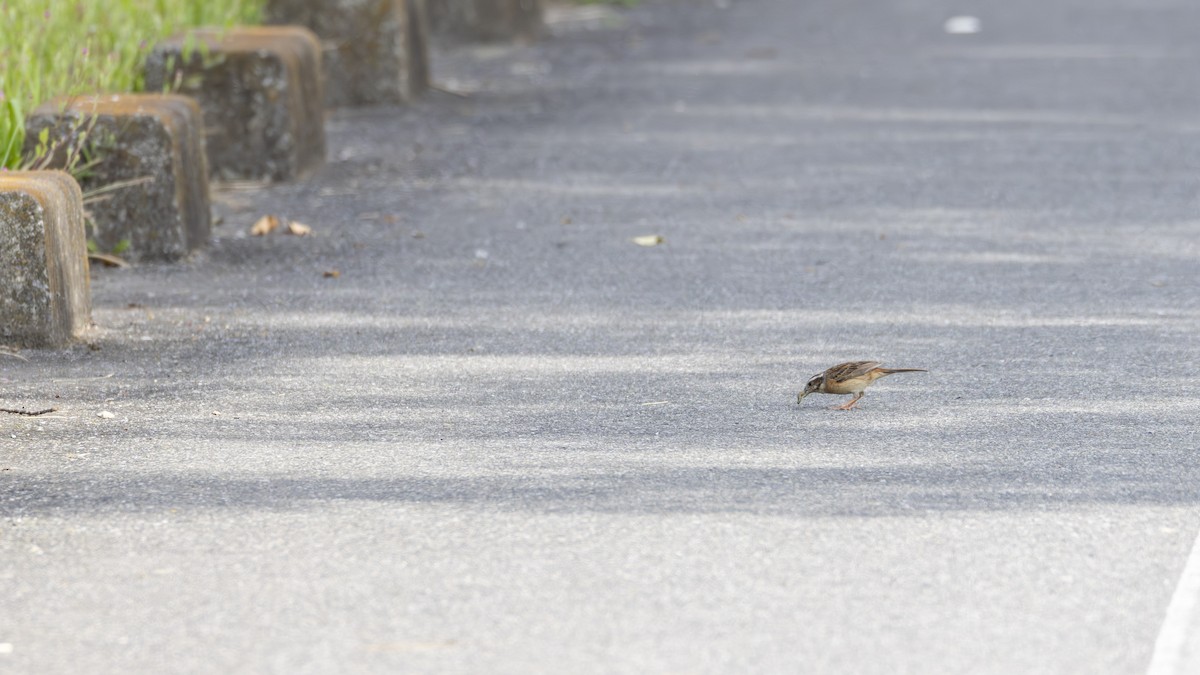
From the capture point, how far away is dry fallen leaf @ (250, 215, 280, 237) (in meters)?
7.11

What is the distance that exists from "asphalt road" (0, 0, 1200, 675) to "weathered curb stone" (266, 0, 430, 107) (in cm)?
117

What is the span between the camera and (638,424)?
14.9 ft

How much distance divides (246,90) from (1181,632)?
5.66 metres

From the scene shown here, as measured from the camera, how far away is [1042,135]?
9094mm

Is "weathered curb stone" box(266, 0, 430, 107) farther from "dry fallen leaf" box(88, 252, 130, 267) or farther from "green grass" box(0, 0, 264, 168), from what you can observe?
"dry fallen leaf" box(88, 252, 130, 267)

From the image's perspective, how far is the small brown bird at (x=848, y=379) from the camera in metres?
4.61

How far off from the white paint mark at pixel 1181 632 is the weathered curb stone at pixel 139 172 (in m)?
4.34

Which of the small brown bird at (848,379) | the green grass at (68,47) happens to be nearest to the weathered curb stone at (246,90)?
the green grass at (68,47)

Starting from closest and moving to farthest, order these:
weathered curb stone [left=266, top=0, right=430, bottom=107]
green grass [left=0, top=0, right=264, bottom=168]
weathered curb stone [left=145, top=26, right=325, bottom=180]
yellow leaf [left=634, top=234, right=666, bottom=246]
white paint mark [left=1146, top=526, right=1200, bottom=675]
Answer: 1. white paint mark [left=1146, top=526, right=1200, bottom=675]
2. green grass [left=0, top=0, right=264, bottom=168]
3. yellow leaf [left=634, top=234, right=666, bottom=246]
4. weathered curb stone [left=145, top=26, right=325, bottom=180]
5. weathered curb stone [left=266, top=0, right=430, bottom=107]

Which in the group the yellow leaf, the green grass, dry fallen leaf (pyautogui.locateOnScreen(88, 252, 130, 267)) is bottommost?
the yellow leaf

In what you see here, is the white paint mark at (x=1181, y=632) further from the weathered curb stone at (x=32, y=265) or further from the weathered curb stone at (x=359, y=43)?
the weathered curb stone at (x=359, y=43)

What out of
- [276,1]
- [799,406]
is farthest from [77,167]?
[276,1]

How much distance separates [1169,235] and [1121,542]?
348cm

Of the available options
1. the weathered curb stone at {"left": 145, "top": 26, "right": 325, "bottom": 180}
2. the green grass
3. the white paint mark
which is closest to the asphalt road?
the white paint mark
